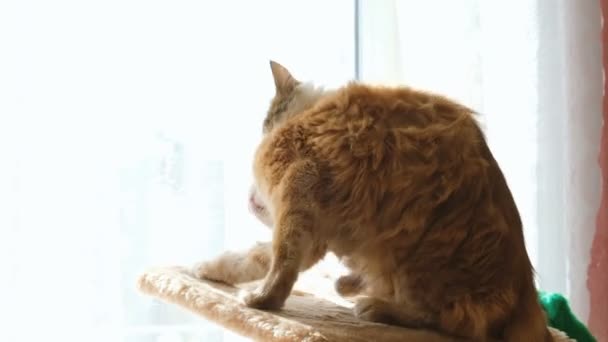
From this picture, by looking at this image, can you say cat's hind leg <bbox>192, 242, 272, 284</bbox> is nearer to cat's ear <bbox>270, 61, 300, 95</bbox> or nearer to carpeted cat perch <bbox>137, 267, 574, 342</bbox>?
carpeted cat perch <bbox>137, 267, 574, 342</bbox>

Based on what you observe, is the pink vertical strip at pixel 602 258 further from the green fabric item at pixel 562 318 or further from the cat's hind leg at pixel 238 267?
the cat's hind leg at pixel 238 267

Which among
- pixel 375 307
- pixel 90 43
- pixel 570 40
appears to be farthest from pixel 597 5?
pixel 90 43

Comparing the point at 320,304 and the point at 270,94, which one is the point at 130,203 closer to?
the point at 270,94

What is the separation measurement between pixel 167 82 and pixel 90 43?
161mm

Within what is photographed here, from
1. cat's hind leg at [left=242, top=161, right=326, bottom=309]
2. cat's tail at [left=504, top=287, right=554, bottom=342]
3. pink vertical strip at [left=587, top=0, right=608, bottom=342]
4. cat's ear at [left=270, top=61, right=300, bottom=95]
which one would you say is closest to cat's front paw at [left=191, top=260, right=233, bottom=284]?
cat's hind leg at [left=242, top=161, right=326, bottom=309]

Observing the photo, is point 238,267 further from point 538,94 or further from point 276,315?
point 538,94

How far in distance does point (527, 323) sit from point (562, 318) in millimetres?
358

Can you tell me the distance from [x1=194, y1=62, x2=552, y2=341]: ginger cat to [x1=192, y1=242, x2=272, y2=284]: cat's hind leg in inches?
5.9

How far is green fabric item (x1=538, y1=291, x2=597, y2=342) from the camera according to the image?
1.44 metres

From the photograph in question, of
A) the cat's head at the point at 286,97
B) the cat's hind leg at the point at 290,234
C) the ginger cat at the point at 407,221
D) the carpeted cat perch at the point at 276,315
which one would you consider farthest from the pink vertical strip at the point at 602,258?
the cat's hind leg at the point at 290,234

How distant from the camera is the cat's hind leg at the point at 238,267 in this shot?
1.29m

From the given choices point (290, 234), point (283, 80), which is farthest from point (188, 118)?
point (290, 234)

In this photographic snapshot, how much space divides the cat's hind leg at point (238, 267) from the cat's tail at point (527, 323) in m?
0.38

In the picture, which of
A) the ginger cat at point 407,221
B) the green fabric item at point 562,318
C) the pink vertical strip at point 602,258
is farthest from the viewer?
the pink vertical strip at point 602,258
